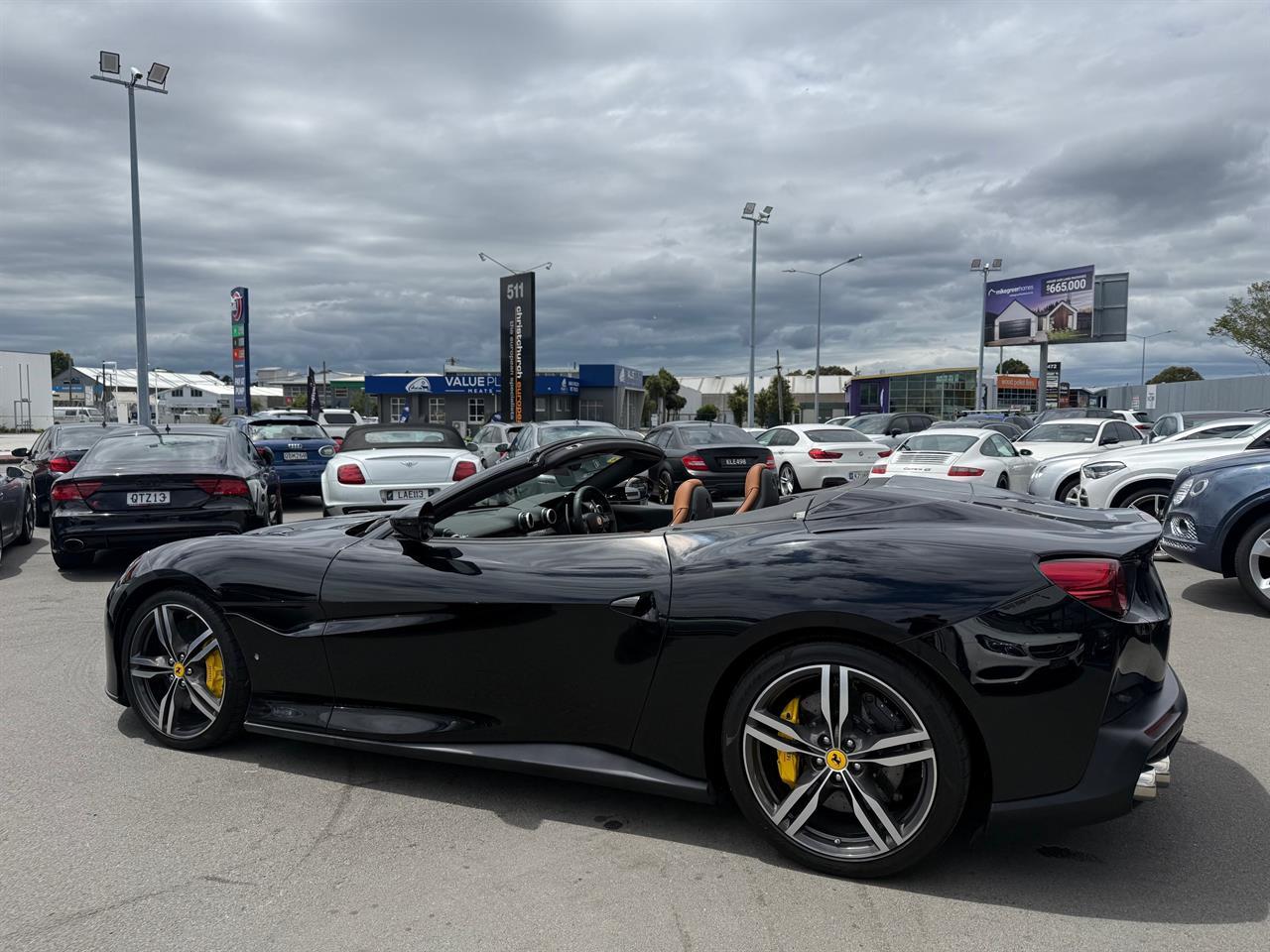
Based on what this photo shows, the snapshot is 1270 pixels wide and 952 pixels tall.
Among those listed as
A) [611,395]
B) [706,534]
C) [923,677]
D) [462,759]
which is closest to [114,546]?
[462,759]

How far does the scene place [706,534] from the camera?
124 inches

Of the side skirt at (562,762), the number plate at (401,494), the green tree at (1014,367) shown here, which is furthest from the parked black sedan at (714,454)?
the green tree at (1014,367)

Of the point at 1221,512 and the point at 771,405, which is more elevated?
the point at 771,405

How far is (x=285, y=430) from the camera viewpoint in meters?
15.1

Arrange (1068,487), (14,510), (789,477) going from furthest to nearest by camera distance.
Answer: (789,477) < (1068,487) < (14,510)

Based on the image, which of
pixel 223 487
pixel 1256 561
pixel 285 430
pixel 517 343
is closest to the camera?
pixel 1256 561

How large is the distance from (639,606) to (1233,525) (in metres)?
5.44

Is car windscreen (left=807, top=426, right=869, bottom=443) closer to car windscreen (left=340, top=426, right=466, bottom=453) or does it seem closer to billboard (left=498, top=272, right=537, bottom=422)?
car windscreen (left=340, top=426, right=466, bottom=453)

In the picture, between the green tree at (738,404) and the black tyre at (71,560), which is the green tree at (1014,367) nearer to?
the green tree at (738,404)

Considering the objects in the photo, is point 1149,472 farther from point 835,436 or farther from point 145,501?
point 145,501

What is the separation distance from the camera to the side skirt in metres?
3.02

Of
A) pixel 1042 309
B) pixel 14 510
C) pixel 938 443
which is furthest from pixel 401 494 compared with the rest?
pixel 1042 309

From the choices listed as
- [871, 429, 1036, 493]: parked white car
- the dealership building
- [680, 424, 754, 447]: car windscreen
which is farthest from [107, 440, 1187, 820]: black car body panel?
the dealership building

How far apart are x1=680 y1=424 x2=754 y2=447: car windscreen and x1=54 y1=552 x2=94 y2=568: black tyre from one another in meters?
8.72
